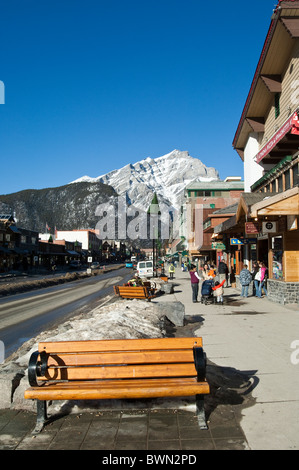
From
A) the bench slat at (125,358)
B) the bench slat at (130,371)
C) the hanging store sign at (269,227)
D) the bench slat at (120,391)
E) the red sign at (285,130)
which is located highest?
the red sign at (285,130)

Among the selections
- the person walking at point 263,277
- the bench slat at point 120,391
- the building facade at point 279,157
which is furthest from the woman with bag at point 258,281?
the bench slat at point 120,391

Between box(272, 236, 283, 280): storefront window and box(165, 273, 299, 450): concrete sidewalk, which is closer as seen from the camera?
box(165, 273, 299, 450): concrete sidewalk

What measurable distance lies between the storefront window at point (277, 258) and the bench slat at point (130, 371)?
36.7ft

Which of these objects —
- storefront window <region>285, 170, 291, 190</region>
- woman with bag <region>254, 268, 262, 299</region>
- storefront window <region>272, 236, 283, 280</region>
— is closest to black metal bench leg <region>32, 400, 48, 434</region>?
storefront window <region>272, 236, 283, 280</region>

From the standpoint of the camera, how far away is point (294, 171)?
49.2ft

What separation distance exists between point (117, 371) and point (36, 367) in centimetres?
94

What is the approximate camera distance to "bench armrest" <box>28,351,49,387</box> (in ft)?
14.1

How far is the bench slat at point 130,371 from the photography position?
4.45m

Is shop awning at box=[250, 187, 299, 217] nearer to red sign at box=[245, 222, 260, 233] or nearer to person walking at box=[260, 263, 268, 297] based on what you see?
red sign at box=[245, 222, 260, 233]

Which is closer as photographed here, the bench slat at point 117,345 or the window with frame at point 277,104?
the bench slat at point 117,345

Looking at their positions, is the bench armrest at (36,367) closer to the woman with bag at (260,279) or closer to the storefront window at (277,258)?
the storefront window at (277,258)

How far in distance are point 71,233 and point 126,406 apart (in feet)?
434
